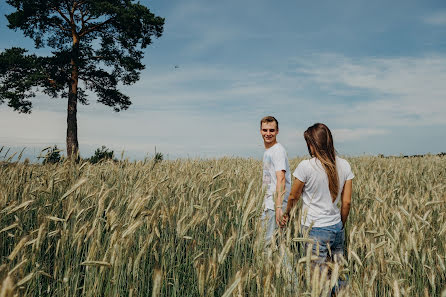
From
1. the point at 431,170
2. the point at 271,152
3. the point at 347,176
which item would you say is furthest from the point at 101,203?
the point at 431,170

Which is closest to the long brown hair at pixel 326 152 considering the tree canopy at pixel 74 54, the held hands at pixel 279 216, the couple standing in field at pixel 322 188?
the couple standing in field at pixel 322 188

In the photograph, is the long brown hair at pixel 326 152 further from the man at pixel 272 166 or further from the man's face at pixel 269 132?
the man's face at pixel 269 132

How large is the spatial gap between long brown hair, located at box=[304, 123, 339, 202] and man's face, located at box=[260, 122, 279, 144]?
0.59 m

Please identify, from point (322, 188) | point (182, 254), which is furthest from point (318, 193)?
point (182, 254)

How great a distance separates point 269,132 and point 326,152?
76 centimetres

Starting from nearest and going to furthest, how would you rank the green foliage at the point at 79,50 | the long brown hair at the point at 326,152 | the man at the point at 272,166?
the long brown hair at the point at 326,152
the man at the point at 272,166
the green foliage at the point at 79,50

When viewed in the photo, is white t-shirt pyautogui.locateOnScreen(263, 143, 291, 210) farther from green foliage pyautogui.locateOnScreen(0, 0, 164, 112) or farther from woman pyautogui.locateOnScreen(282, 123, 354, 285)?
green foliage pyautogui.locateOnScreen(0, 0, 164, 112)

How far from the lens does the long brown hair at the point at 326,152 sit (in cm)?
308

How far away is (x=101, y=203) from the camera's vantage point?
88.9 inches

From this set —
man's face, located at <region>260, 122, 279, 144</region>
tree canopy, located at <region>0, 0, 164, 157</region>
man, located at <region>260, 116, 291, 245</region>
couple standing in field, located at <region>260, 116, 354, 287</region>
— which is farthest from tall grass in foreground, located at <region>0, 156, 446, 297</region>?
tree canopy, located at <region>0, 0, 164, 157</region>

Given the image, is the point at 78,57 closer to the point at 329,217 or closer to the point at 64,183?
the point at 64,183

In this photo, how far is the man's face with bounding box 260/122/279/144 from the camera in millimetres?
3715

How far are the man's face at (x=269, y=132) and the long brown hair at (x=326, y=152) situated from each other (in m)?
0.59

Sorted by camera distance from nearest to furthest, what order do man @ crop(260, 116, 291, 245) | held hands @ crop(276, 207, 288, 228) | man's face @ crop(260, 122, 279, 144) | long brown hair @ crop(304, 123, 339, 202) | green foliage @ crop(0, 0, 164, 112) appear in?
1. held hands @ crop(276, 207, 288, 228)
2. long brown hair @ crop(304, 123, 339, 202)
3. man @ crop(260, 116, 291, 245)
4. man's face @ crop(260, 122, 279, 144)
5. green foliage @ crop(0, 0, 164, 112)
